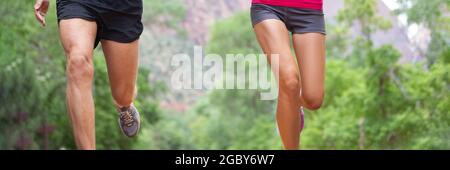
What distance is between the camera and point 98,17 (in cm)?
564

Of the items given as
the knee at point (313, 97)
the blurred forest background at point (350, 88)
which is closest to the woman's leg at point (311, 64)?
the knee at point (313, 97)

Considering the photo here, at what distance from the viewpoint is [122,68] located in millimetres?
6055

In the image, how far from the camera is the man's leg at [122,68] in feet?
19.4

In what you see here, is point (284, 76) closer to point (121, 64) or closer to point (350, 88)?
point (121, 64)

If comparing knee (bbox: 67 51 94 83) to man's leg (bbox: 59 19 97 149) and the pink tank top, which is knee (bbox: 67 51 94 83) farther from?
the pink tank top

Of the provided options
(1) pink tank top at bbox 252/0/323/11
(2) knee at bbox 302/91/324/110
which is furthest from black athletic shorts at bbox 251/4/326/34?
(2) knee at bbox 302/91/324/110

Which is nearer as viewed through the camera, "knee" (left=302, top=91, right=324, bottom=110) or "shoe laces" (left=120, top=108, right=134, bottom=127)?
"knee" (left=302, top=91, right=324, bottom=110)

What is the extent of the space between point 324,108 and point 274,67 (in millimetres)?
29853

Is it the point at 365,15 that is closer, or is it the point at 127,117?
the point at 127,117

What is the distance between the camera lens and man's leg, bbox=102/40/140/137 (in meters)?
5.92

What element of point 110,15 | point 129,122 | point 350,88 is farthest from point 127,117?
point 350,88

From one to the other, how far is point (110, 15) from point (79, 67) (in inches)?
22.5
